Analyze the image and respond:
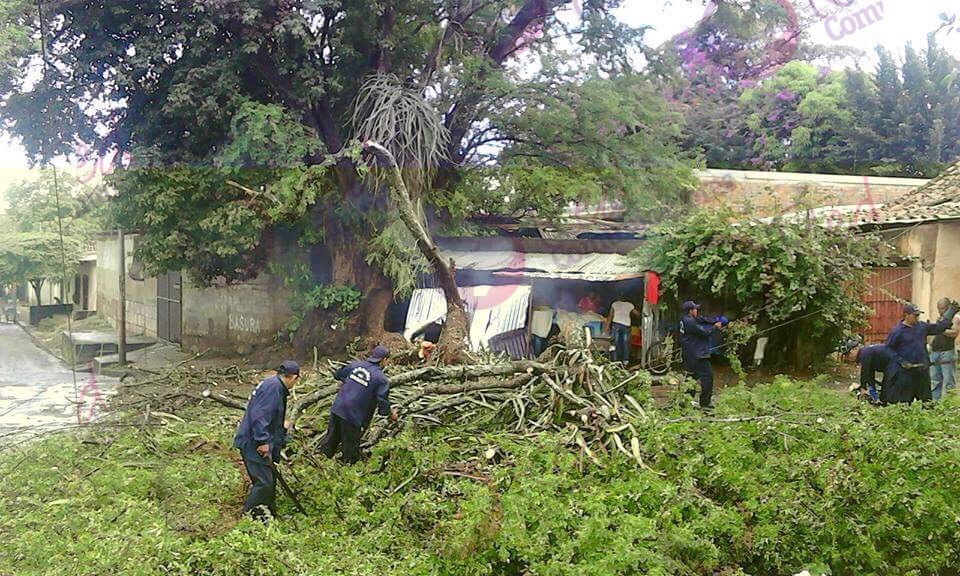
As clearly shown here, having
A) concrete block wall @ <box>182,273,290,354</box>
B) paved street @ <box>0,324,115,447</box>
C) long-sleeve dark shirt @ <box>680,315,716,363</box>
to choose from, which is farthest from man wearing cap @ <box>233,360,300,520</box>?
concrete block wall @ <box>182,273,290,354</box>

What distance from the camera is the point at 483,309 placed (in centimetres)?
1334

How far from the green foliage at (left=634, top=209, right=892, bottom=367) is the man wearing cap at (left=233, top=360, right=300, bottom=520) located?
26.1 feet

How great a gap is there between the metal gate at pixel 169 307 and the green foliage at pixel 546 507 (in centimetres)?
1187

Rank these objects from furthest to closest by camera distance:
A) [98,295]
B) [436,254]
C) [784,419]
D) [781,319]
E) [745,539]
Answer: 1. [98,295]
2. [781,319]
3. [436,254]
4. [784,419]
5. [745,539]

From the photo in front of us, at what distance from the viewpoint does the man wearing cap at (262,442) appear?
18.9 feet

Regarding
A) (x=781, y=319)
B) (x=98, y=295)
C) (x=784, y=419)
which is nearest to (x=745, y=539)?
(x=784, y=419)

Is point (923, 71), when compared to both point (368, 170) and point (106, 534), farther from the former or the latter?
point (106, 534)

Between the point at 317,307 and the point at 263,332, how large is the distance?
6.93ft

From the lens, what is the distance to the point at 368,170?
41.4ft

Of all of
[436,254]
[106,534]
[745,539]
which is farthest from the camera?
[436,254]

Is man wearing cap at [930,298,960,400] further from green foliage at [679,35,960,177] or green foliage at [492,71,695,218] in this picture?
green foliage at [679,35,960,177]

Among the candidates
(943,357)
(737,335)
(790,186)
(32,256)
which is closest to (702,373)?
(943,357)

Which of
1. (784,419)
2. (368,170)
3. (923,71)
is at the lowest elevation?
(784,419)

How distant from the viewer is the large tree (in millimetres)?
12727
